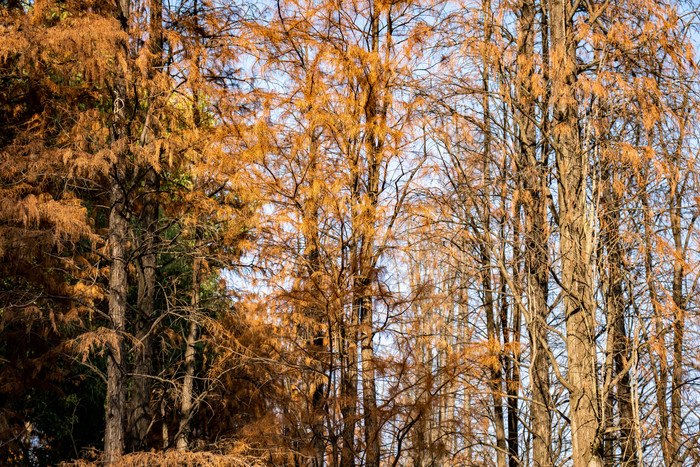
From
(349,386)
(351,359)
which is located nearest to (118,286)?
(351,359)

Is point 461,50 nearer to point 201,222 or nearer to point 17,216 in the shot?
point 201,222

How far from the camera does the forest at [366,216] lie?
22.0 feet

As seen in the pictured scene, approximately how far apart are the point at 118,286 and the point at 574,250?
6587mm

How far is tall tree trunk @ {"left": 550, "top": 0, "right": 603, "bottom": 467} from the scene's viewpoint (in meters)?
6.32

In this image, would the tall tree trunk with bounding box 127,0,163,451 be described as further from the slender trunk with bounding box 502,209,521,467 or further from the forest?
the slender trunk with bounding box 502,209,521,467

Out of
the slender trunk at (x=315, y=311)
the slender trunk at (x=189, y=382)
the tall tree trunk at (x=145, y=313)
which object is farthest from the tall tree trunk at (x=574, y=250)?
the slender trunk at (x=189, y=382)

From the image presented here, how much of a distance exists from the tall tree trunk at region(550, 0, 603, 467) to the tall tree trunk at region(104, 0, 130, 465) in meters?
6.03

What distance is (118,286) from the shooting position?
970 cm

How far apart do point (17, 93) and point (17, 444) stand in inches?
251

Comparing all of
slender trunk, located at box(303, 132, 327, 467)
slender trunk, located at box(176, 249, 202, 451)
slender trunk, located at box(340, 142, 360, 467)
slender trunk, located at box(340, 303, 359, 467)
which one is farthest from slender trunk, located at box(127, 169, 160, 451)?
slender trunk, located at box(340, 303, 359, 467)

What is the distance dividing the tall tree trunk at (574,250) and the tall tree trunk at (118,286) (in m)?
6.03

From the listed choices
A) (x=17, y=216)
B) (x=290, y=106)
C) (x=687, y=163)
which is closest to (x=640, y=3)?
(x=687, y=163)

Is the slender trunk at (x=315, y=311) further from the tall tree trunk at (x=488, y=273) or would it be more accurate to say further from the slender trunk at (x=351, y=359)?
the tall tree trunk at (x=488, y=273)

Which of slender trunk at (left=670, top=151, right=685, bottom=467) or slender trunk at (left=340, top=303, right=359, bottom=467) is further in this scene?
slender trunk at (left=670, top=151, right=685, bottom=467)
